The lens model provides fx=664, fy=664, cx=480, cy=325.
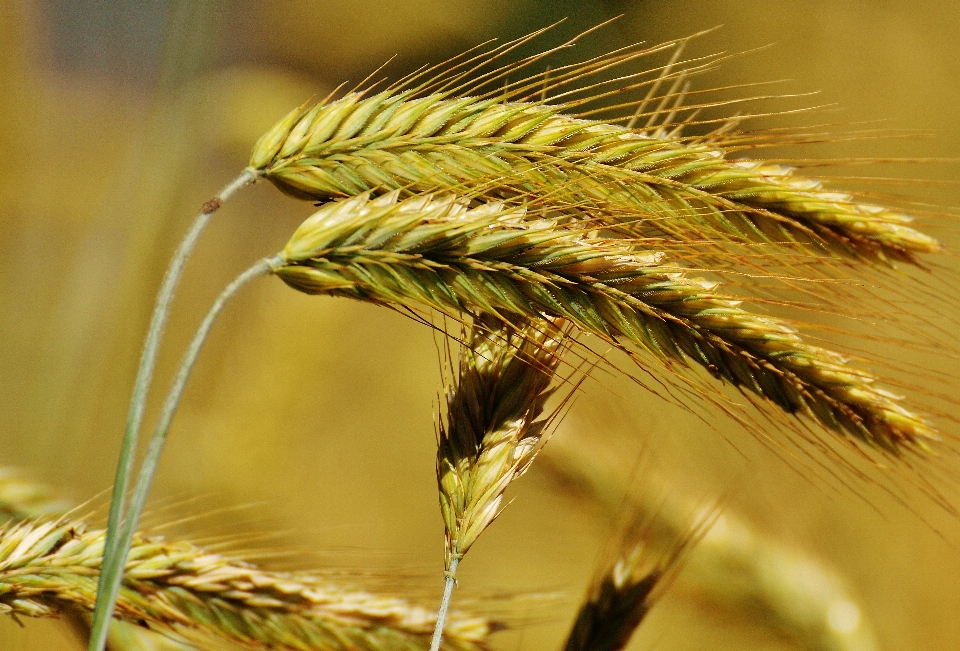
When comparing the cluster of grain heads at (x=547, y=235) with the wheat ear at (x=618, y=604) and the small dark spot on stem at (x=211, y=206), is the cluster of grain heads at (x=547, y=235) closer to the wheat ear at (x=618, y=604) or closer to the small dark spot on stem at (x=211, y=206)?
the small dark spot on stem at (x=211, y=206)

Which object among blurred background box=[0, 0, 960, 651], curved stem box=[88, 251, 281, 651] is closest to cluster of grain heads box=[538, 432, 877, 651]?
blurred background box=[0, 0, 960, 651]

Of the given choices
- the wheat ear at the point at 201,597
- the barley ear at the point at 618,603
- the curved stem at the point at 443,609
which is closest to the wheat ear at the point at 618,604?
the barley ear at the point at 618,603

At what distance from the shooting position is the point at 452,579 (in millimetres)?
409

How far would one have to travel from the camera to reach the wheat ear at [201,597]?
47 centimetres

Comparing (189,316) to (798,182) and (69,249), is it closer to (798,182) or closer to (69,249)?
(69,249)

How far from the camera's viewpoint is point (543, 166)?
41cm

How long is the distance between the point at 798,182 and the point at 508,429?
254 mm

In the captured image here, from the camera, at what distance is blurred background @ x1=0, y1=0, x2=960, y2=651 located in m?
1.01

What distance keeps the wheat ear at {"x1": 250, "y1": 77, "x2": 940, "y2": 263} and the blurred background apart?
0.59m

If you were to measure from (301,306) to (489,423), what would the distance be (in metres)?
0.77

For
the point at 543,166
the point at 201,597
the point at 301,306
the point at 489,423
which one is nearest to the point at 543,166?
the point at 543,166

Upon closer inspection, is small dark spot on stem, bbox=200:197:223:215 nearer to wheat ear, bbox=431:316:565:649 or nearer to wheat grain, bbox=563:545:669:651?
wheat ear, bbox=431:316:565:649

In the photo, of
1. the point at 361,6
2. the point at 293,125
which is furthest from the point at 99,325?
the point at 293,125

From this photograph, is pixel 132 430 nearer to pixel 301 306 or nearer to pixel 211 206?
pixel 211 206
